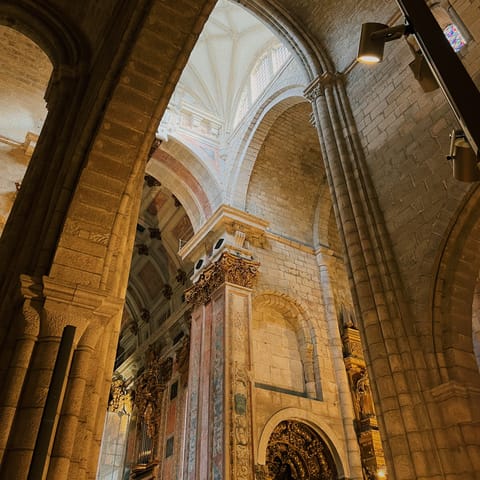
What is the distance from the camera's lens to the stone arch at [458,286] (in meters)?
5.21

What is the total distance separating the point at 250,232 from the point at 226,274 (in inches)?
61.2

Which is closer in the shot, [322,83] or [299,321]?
[322,83]

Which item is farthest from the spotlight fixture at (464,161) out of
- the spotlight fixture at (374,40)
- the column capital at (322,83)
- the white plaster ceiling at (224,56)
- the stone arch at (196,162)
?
the white plaster ceiling at (224,56)

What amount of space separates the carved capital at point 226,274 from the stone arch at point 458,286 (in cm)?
575

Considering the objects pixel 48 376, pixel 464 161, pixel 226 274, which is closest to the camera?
pixel 464 161

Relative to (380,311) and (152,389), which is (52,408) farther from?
(152,389)

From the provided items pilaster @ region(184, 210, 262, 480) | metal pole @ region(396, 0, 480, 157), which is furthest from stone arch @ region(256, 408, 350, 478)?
metal pole @ region(396, 0, 480, 157)

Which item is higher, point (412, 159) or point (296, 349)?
point (412, 159)

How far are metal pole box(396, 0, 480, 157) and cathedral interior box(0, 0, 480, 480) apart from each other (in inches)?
0.5

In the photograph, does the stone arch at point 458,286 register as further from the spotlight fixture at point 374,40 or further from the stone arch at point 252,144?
the stone arch at point 252,144

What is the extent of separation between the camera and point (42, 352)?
11.2ft

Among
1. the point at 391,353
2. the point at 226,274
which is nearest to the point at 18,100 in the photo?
the point at 226,274

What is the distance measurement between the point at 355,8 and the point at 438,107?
362cm

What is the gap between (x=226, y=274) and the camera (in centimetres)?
1071
